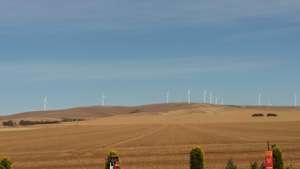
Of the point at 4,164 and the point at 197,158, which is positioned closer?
the point at 4,164

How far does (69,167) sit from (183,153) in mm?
9850

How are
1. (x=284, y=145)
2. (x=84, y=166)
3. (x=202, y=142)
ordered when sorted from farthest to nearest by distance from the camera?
(x=202, y=142) < (x=284, y=145) < (x=84, y=166)

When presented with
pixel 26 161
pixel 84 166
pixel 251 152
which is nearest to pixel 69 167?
pixel 84 166

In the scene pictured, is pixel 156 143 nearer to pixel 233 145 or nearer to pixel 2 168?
pixel 233 145

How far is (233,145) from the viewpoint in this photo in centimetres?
A: 6016

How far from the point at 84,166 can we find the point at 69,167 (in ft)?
3.45

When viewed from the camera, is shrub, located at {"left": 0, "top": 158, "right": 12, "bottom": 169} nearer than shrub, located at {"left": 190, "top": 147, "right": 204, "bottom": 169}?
Yes

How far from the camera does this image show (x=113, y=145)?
6594 cm

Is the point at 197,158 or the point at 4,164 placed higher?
the point at 197,158

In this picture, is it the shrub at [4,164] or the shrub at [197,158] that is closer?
the shrub at [4,164]

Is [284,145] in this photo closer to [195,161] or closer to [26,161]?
[26,161]

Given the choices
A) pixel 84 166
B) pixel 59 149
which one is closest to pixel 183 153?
pixel 84 166

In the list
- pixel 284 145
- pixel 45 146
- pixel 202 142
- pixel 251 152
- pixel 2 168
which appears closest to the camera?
pixel 2 168

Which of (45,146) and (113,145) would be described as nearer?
(113,145)
